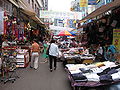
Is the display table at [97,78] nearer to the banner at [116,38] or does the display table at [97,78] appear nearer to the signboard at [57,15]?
the banner at [116,38]

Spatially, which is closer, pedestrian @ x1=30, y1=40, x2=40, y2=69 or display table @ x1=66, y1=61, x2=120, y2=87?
display table @ x1=66, y1=61, x2=120, y2=87

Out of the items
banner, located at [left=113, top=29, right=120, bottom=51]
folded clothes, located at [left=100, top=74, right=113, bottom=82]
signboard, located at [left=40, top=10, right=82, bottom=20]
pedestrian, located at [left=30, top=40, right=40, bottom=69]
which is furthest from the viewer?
signboard, located at [left=40, top=10, right=82, bottom=20]

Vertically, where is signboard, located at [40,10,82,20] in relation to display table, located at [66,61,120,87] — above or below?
above

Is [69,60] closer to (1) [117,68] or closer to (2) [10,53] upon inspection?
(2) [10,53]

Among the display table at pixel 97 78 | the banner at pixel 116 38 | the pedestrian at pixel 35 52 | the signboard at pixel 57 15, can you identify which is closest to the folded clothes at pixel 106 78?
the display table at pixel 97 78

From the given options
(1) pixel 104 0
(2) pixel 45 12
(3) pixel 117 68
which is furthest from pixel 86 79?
(2) pixel 45 12

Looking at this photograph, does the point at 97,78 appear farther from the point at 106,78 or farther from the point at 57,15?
the point at 57,15

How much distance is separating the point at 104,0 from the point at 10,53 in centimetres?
1360

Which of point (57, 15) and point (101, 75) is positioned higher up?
point (57, 15)

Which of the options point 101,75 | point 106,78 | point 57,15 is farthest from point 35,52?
point 57,15

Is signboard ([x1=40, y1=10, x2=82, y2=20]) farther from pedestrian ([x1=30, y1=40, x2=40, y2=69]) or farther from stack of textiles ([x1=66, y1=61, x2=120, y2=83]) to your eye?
stack of textiles ([x1=66, y1=61, x2=120, y2=83])

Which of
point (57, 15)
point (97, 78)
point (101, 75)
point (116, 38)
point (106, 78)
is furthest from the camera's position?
point (57, 15)

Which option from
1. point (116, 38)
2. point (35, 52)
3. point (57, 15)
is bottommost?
point (35, 52)

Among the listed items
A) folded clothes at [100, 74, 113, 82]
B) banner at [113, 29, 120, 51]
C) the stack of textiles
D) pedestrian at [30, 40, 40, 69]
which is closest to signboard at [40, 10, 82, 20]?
pedestrian at [30, 40, 40, 69]
